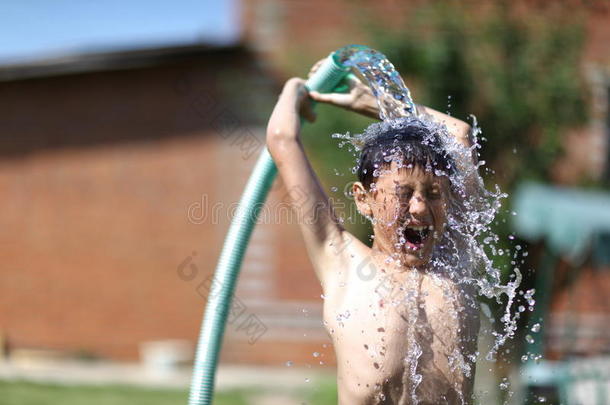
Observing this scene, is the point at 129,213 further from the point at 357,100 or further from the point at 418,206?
the point at 418,206

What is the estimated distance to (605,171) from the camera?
10.1 metres

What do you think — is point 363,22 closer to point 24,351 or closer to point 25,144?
point 25,144

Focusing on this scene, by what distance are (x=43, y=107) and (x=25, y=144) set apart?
52 centimetres

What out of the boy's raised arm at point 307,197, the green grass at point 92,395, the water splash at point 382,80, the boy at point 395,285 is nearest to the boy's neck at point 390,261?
the boy at point 395,285

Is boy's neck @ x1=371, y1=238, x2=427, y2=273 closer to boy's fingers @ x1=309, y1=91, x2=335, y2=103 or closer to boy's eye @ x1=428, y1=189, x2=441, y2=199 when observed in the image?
boy's eye @ x1=428, y1=189, x2=441, y2=199

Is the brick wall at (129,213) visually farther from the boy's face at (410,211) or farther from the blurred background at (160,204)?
the boy's face at (410,211)

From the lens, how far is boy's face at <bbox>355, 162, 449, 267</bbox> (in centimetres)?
200

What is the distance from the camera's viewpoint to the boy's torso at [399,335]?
6.55ft

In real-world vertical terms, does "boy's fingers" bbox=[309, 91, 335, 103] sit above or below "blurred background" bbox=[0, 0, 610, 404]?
below

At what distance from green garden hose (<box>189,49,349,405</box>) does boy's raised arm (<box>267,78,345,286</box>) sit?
1.32 feet

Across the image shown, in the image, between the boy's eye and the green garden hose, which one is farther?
the green garden hose

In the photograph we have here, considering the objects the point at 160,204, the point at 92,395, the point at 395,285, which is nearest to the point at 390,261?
the point at 395,285

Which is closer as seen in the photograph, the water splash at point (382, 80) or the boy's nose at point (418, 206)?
the boy's nose at point (418, 206)

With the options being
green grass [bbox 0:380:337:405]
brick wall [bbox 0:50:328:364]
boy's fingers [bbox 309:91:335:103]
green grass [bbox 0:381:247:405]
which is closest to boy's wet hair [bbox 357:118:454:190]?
boy's fingers [bbox 309:91:335:103]
